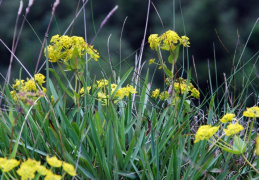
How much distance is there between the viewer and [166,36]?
1.68 m

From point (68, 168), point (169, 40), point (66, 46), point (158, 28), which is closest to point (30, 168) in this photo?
point (68, 168)

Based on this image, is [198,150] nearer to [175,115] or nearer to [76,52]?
[175,115]

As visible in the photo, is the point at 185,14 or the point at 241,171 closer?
the point at 241,171

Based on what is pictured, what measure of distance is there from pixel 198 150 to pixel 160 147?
0.12 meters

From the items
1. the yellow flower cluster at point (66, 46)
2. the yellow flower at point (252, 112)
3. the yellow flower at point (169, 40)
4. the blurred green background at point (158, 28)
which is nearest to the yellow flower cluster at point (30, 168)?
the yellow flower at point (252, 112)

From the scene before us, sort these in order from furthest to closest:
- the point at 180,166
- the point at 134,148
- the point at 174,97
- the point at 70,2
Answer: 1. the point at 70,2
2. the point at 174,97
3. the point at 134,148
4. the point at 180,166

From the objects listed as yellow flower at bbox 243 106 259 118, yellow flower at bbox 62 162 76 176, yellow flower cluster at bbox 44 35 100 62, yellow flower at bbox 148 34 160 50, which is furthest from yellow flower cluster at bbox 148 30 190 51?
yellow flower at bbox 62 162 76 176

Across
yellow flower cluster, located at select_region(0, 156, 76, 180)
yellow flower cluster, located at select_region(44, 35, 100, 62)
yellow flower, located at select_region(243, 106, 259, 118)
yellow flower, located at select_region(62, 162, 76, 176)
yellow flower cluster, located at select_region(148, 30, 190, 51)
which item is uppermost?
yellow flower cluster, located at select_region(44, 35, 100, 62)

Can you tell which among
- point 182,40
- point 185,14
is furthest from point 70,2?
point 182,40

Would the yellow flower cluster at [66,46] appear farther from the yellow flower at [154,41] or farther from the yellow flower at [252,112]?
the yellow flower at [252,112]

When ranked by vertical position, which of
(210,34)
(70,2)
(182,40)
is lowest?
(210,34)

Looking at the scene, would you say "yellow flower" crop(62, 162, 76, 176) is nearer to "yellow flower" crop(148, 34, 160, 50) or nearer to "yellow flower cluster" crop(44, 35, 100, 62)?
"yellow flower cluster" crop(44, 35, 100, 62)

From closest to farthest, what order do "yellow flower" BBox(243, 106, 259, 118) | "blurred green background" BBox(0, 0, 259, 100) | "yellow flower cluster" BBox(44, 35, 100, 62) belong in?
"yellow flower" BBox(243, 106, 259, 118) → "yellow flower cluster" BBox(44, 35, 100, 62) → "blurred green background" BBox(0, 0, 259, 100)

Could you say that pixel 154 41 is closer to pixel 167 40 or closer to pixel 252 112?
pixel 167 40
